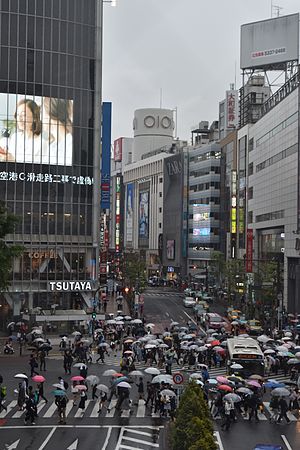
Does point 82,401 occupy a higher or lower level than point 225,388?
lower

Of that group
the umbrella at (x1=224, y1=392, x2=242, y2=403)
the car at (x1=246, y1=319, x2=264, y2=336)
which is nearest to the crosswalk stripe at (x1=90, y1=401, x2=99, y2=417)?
the umbrella at (x1=224, y1=392, x2=242, y2=403)

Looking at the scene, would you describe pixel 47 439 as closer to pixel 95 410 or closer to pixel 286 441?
pixel 95 410

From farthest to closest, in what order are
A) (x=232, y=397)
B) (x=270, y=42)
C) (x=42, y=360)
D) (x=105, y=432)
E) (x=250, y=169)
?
(x=250, y=169) → (x=270, y=42) → (x=42, y=360) → (x=232, y=397) → (x=105, y=432)

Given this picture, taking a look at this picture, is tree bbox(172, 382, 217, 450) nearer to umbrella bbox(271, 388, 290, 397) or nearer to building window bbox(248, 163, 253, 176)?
umbrella bbox(271, 388, 290, 397)

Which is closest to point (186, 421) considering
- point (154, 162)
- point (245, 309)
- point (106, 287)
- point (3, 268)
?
point (3, 268)

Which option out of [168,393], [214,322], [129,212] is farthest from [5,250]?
[129,212]

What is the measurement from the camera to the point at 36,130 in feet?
205

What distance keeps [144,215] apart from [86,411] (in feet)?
482

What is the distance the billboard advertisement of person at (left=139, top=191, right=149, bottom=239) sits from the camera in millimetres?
174000

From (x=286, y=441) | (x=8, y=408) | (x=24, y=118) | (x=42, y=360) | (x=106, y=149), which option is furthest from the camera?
(x=106, y=149)

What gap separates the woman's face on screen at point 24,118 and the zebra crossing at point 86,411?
3580 centimetres

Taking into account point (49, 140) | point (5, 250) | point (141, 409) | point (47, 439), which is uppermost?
point (49, 140)

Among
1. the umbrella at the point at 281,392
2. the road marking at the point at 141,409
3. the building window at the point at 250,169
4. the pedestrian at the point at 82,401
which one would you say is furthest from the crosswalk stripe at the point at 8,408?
the building window at the point at 250,169

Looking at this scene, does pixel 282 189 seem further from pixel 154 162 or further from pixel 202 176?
pixel 154 162
